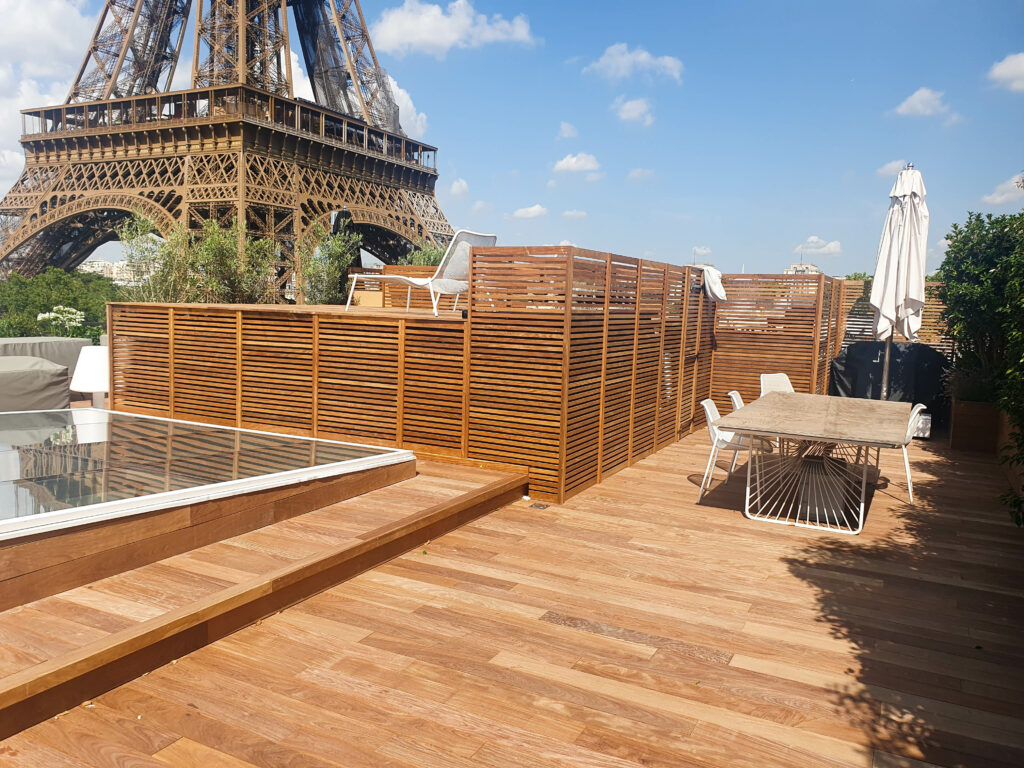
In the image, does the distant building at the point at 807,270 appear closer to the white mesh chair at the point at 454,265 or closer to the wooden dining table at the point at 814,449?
the wooden dining table at the point at 814,449

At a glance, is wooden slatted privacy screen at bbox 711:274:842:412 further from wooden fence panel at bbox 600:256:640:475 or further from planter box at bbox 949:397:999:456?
wooden fence panel at bbox 600:256:640:475

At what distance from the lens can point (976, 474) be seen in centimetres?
721

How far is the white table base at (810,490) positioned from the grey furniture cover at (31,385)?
25.0ft

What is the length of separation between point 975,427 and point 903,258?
224 cm

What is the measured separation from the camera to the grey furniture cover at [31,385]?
324 inches

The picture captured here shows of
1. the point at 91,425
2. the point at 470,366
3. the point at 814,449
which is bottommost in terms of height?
the point at 814,449

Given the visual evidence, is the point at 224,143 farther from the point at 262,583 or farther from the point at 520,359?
the point at 262,583

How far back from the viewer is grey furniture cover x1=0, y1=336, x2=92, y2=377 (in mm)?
10531

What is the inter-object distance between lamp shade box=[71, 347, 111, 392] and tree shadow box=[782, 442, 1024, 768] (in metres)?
7.15

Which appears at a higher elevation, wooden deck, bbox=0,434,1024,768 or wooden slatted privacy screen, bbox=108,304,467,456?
wooden slatted privacy screen, bbox=108,304,467,456

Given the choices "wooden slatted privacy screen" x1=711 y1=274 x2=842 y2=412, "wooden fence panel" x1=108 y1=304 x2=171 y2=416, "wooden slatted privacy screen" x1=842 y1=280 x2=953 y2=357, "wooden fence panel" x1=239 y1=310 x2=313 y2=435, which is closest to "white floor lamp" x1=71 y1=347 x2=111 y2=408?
"wooden fence panel" x1=108 y1=304 x2=171 y2=416

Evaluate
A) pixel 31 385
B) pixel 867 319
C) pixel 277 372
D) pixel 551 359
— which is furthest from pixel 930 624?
pixel 867 319

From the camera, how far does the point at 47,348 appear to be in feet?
35.8

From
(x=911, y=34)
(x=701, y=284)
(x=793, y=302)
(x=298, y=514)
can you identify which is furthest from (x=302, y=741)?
(x=911, y=34)
